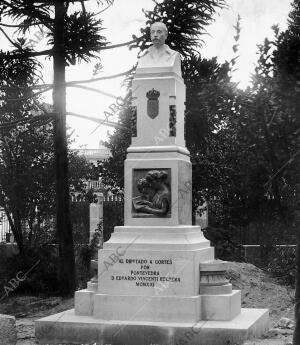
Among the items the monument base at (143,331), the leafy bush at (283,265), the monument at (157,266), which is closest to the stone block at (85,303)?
the monument at (157,266)

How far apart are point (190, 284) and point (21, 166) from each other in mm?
9647

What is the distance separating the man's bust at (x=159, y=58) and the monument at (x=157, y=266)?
0.6 inches

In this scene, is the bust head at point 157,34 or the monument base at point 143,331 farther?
the bust head at point 157,34

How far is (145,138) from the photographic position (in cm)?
1149

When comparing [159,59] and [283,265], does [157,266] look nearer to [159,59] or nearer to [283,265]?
[159,59]

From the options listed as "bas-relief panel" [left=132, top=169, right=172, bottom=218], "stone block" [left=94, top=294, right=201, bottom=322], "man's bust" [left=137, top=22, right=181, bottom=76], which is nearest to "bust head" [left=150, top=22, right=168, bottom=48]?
"man's bust" [left=137, top=22, right=181, bottom=76]

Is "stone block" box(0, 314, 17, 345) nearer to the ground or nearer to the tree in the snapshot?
the ground

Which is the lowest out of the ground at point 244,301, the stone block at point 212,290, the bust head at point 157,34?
the ground at point 244,301

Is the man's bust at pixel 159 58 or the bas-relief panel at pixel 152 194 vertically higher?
the man's bust at pixel 159 58

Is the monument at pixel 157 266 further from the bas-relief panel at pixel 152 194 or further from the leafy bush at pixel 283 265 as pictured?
the leafy bush at pixel 283 265

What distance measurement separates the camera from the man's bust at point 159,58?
38.1ft

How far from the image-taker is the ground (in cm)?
1340

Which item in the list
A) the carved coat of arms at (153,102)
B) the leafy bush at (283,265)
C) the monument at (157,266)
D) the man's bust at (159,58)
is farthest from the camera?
the leafy bush at (283,265)

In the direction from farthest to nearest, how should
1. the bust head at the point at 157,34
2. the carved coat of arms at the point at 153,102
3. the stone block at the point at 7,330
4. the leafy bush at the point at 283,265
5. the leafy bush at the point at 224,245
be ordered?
→ the leafy bush at the point at 224,245
the leafy bush at the point at 283,265
the bust head at the point at 157,34
the carved coat of arms at the point at 153,102
the stone block at the point at 7,330
